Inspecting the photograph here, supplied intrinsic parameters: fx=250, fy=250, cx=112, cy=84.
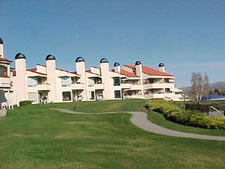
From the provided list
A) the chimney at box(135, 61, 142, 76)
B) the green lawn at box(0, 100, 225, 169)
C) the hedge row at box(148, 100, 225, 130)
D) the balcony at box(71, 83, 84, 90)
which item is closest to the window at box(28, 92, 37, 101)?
the balcony at box(71, 83, 84, 90)

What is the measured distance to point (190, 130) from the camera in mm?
14703

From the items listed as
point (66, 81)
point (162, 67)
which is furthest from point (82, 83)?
point (162, 67)

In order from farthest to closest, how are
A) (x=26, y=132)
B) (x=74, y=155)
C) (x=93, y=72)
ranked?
1. (x=93, y=72)
2. (x=26, y=132)
3. (x=74, y=155)

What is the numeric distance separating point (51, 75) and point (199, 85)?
2398 inches

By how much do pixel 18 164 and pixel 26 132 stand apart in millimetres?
7172

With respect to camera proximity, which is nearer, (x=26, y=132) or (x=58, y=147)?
(x=58, y=147)

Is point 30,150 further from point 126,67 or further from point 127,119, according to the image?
point 126,67

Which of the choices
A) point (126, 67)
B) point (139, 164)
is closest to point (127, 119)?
point (139, 164)

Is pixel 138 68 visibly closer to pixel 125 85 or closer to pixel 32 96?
pixel 125 85

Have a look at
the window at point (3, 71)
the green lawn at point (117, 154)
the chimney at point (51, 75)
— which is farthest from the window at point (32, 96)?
the green lawn at point (117, 154)

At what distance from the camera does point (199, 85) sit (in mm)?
91375

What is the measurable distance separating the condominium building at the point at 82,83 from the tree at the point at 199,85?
1044 inches

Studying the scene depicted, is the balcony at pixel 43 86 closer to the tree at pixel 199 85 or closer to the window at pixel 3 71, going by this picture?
the window at pixel 3 71

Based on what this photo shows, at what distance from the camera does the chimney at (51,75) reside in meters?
48.8
